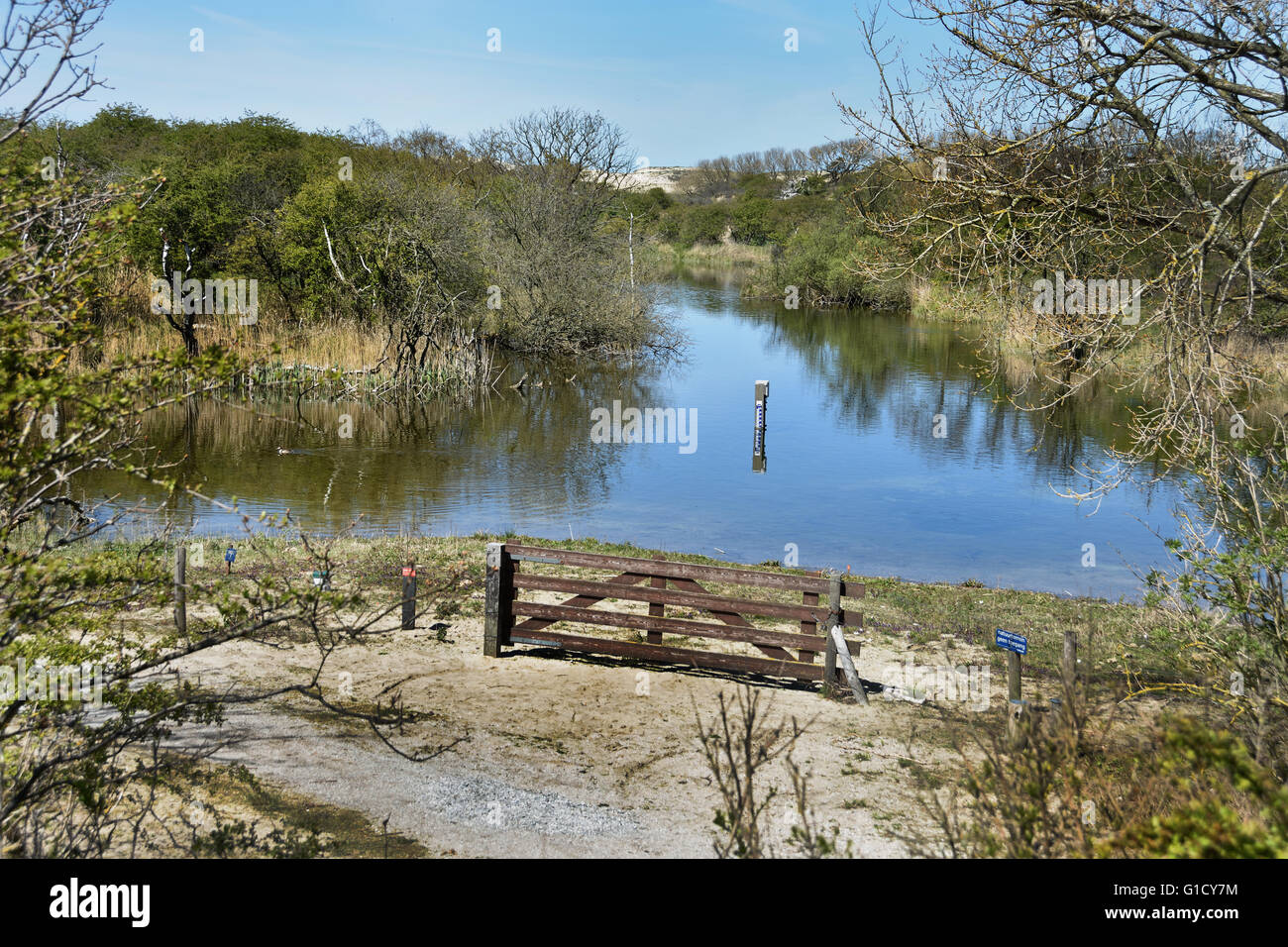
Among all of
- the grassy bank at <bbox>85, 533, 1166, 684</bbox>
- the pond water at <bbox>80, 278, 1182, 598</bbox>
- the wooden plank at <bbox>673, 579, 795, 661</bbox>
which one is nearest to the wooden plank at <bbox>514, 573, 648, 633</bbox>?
the wooden plank at <bbox>673, 579, 795, 661</bbox>

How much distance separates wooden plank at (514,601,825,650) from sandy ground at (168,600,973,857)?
527mm

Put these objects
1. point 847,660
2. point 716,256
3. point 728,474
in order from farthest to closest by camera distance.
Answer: point 716,256
point 728,474
point 847,660

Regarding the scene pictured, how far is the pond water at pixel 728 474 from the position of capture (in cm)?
1870

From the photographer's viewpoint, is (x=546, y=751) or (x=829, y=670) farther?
(x=829, y=670)

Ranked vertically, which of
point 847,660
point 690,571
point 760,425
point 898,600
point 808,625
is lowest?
point 898,600

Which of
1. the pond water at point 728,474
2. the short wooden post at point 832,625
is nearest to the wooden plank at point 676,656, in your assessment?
the short wooden post at point 832,625

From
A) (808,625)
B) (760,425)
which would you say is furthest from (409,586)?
(760,425)

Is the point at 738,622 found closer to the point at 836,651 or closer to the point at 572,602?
the point at 836,651

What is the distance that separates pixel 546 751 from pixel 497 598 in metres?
2.88

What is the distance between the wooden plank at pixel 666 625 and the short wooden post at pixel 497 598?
0.19 metres

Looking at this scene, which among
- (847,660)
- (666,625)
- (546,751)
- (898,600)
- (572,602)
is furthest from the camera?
(898,600)

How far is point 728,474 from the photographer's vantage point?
2442cm

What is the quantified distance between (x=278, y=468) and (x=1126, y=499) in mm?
19355
